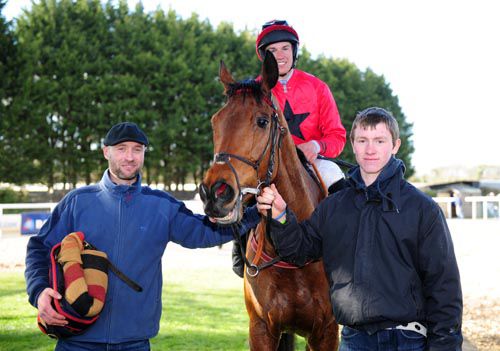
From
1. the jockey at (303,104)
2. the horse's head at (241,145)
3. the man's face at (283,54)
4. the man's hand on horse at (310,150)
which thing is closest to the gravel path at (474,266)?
the jockey at (303,104)

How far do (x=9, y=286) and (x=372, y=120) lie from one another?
853 centimetres

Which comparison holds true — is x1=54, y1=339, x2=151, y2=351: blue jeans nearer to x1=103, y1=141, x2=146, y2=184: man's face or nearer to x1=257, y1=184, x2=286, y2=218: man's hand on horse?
x1=103, y1=141, x2=146, y2=184: man's face

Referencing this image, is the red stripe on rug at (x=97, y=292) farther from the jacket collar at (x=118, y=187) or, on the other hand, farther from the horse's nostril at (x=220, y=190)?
the horse's nostril at (x=220, y=190)

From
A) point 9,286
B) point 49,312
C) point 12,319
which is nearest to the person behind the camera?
point 49,312

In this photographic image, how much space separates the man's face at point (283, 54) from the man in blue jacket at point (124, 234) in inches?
47.4

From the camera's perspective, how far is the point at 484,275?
34.6ft

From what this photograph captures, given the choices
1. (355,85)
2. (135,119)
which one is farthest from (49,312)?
(355,85)

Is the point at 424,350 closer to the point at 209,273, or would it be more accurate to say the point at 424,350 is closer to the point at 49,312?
the point at 49,312

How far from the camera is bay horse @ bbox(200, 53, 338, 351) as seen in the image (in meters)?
2.59

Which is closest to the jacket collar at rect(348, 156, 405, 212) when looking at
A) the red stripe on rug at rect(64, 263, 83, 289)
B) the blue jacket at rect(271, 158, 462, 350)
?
the blue jacket at rect(271, 158, 462, 350)

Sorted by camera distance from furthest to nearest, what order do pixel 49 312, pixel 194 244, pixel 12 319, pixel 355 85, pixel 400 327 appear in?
pixel 355 85 < pixel 12 319 < pixel 194 244 < pixel 49 312 < pixel 400 327

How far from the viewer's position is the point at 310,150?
361 centimetres

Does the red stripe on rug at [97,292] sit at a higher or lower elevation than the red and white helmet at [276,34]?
lower

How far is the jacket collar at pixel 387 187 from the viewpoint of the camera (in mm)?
2418
